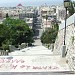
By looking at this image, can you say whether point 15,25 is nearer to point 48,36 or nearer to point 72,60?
point 48,36

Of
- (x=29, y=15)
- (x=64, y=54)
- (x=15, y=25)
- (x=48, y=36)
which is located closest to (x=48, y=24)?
(x=29, y=15)

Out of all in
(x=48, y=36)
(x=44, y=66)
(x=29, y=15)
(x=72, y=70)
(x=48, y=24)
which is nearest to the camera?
(x=72, y=70)

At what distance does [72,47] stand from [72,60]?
1.01 metres

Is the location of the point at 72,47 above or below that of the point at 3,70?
above

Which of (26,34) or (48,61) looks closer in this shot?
(48,61)

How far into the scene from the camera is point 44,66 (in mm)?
13828

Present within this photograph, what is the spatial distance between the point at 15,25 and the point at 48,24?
2648 inches

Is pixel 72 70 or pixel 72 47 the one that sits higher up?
pixel 72 47

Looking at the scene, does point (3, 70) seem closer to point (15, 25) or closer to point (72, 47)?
point (72, 47)

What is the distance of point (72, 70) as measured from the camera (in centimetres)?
1271

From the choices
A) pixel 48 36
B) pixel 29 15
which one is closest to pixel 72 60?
pixel 48 36

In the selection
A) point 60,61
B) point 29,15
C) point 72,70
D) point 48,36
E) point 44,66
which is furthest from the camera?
point 29,15

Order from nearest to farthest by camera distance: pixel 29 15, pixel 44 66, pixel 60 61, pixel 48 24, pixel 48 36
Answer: pixel 44 66 → pixel 60 61 → pixel 48 36 → pixel 48 24 → pixel 29 15

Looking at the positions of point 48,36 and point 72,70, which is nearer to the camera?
point 72,70
